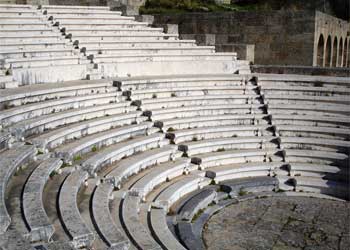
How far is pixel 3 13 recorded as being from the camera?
11.6 meters

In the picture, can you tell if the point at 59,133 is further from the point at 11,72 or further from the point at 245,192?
the point at 245,192

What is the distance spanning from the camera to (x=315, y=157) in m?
11.0

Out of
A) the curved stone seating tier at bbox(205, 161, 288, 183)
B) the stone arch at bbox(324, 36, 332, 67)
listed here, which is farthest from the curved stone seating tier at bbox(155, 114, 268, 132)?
the stone arch at bbox(324, 36, 332, 67)

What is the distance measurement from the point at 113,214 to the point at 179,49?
791 centimetres

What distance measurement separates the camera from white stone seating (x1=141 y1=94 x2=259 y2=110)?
36.2 ft

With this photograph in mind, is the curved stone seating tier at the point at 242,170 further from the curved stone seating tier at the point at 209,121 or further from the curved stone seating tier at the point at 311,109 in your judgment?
the curved stone seating tier at the point at 311,109

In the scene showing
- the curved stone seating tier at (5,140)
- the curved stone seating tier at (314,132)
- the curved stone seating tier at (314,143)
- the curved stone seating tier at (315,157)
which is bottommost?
the curved stone seating tier at (315,157)

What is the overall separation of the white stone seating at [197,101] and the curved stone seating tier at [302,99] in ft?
1.36

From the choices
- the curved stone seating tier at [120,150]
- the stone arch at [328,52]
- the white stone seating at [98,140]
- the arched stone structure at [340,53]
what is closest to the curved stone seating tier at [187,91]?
the white stone seating at [98,140]

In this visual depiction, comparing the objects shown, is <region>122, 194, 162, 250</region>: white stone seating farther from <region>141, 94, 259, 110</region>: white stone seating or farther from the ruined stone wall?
the ruined stone wall

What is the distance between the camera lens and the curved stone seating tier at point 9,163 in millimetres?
4438

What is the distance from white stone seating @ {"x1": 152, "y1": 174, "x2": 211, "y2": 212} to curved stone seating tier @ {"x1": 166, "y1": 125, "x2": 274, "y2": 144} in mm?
1192

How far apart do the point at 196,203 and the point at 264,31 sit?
805 centimetres

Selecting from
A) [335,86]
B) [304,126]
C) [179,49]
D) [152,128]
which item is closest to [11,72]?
[152,128]
